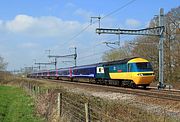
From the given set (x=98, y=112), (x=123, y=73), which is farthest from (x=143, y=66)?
(x=98, y=112)

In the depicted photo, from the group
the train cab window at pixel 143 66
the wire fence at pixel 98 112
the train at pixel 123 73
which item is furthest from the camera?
the train cab window at pixel 143 66

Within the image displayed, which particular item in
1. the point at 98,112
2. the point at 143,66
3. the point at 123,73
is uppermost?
the point at 143,66

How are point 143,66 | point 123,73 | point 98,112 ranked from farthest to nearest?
point 123,73
point 143,66
point 98,112

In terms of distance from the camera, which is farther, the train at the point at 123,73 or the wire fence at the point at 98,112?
→ the train at the point at 123,73

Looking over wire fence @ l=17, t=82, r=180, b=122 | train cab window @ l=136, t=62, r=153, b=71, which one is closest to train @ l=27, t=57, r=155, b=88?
→ train cab window @ l=136, t=62, r=153, b=71

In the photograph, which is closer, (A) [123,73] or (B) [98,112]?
(B) [98,112]

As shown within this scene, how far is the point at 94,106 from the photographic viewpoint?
11047 mm

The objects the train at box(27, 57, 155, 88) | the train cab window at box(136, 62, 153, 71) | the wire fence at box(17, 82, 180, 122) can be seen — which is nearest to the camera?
the wire fence at box(17, 82, 180, 122)

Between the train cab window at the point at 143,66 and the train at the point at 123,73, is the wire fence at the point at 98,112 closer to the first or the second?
the train at the point at 123,73

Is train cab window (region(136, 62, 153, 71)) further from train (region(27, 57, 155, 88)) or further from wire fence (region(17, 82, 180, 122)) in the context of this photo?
wire fence (region(17, 82, 180, 122))

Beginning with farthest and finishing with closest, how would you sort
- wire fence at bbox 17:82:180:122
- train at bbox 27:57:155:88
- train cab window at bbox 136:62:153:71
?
train cab window at bbox 136:62:153:71, train at bbox 27:57:155:88, wire fence at bbox 17:82:180:122

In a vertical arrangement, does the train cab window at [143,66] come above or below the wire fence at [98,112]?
above

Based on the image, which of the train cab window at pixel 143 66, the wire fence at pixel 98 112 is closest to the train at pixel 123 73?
the train cab window at pixel 143 66

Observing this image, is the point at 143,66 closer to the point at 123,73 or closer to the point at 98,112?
the point at 123,73
